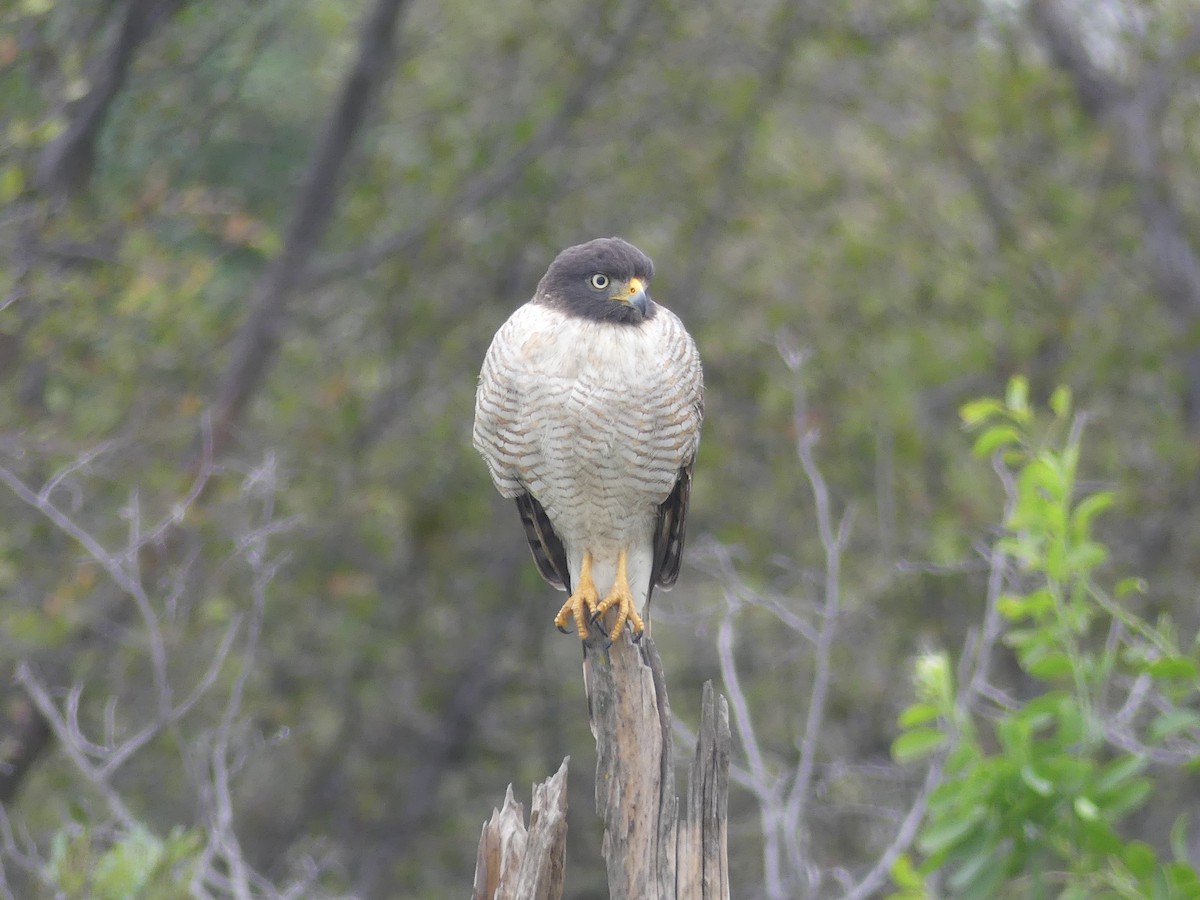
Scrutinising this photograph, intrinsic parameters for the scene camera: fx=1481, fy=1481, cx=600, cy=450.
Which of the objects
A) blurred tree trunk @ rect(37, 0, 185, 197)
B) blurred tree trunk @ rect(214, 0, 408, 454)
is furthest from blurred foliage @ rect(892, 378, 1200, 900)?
blurred tree trunk @ rect(37, 0, 185, 197)

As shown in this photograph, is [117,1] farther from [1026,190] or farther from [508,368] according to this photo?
[1026,190]

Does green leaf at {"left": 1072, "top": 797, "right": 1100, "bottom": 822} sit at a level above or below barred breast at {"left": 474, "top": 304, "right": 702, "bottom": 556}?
below

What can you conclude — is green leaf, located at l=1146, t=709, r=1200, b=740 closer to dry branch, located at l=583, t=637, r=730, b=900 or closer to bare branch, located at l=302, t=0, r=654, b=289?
dry branch, located at l=583, t=637, r=730, b=900

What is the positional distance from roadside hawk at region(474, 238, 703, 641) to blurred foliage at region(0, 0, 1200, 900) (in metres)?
2.87

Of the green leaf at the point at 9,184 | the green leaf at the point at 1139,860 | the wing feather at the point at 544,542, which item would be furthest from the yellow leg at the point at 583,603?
the green leaf at the point at 9,184

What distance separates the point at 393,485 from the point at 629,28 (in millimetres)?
2897

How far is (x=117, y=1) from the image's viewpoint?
287 inches

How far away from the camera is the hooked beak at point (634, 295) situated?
432cm

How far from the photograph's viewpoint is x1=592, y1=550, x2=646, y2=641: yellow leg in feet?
13.8

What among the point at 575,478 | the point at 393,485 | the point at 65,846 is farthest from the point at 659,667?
the point at 393,485

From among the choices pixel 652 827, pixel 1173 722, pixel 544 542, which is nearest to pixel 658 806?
pixel 652 827

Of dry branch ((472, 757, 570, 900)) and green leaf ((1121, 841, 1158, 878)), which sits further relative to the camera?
green leaf ((1121, 841, 1158, 878))

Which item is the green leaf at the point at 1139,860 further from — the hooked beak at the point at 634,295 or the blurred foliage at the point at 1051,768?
the hooked beak at the point at 634,295

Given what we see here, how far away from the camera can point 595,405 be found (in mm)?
4234
